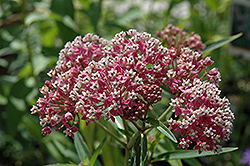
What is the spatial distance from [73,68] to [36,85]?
902 millimetres

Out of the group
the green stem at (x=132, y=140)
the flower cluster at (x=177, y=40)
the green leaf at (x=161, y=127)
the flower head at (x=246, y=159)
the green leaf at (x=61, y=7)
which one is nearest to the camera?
the green leaf at (x=161, y=127)

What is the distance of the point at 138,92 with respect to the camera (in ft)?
2.72

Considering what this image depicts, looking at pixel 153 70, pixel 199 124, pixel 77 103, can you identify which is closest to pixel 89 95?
pixel 77 103

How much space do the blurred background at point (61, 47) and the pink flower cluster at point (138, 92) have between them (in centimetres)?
57

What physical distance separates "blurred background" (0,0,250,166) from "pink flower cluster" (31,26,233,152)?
1.88 feet

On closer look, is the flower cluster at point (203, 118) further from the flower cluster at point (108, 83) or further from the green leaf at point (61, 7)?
the green leaf at point (61, 7)

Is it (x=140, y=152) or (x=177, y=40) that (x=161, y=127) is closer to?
(x=140, y=152)

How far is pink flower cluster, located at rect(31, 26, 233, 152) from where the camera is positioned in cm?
80

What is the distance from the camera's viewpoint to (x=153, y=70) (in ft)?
2.83

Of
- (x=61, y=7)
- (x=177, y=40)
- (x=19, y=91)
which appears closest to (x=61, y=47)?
(x=61, y=7)

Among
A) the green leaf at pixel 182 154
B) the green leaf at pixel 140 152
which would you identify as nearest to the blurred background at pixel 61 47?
the green leaf at pixel 182 154

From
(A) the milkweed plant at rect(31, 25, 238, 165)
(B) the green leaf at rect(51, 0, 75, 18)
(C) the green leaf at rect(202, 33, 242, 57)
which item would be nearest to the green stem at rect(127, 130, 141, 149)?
(A) the milkweed plant at rect(31, 25, 238, 165)

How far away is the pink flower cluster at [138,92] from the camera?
803 mm

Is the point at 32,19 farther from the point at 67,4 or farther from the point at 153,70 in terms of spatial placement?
the point at 153,70
